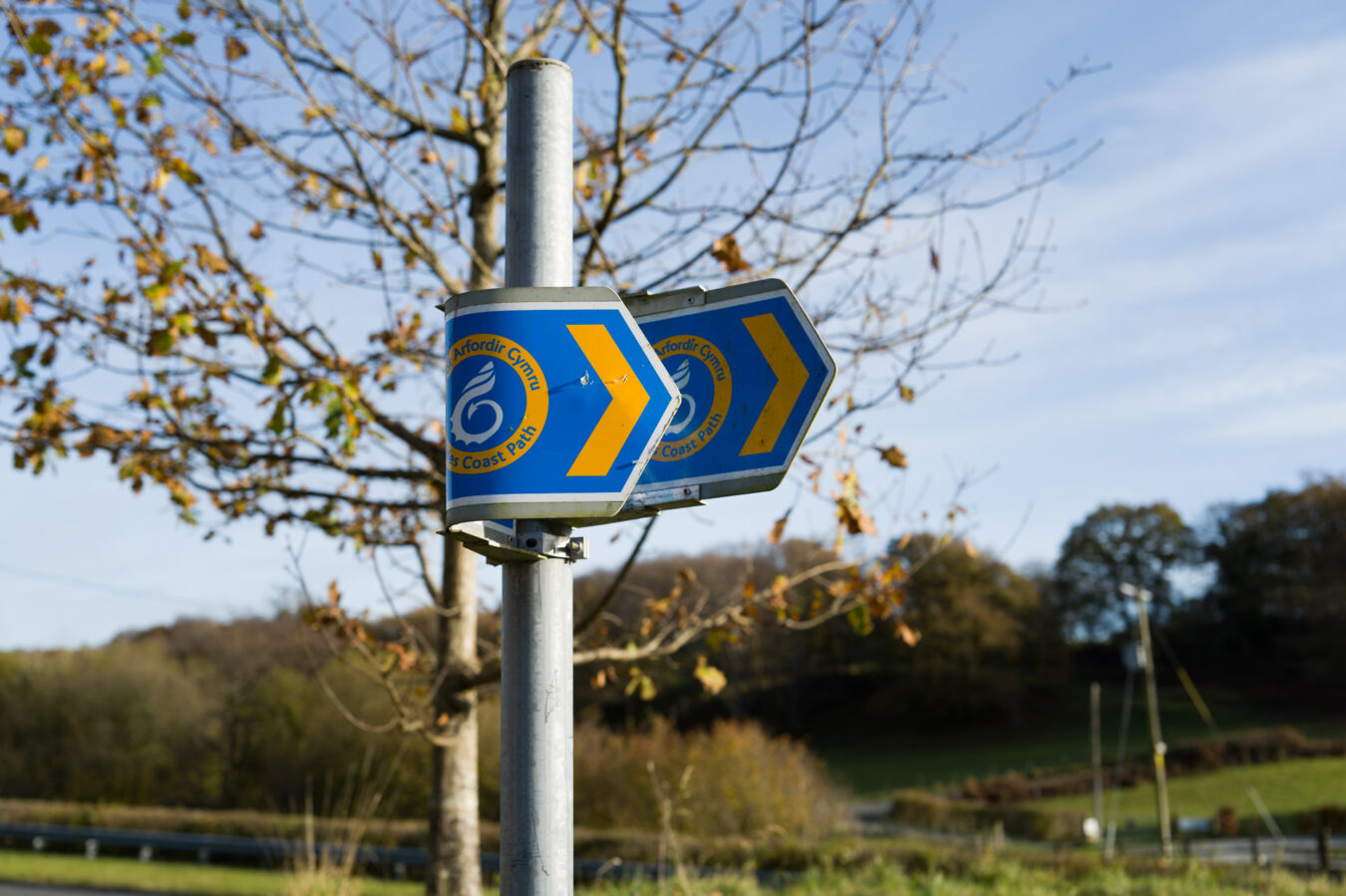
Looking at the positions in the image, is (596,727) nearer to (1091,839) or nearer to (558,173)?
(1091,839)

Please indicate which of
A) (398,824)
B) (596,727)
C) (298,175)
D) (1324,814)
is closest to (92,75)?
(298,175)

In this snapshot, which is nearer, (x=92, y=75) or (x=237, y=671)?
(x=92, y=75)

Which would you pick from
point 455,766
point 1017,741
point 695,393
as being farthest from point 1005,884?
point 1017,741

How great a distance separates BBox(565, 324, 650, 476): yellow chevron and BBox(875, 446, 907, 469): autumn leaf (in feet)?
10.7

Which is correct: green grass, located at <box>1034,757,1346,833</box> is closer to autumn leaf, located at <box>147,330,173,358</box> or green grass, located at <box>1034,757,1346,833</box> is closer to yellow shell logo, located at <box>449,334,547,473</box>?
autumn leaf, located at <box>147,330,173,358</box>

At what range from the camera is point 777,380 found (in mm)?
1917

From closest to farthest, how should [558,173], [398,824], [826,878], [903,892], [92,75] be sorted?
1. [558,173]
2. [92,75]
3. [903,892]
4. [826,878]
5. [398,824]

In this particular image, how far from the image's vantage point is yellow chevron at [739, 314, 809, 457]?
189 cm

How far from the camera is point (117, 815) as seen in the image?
27.7 m

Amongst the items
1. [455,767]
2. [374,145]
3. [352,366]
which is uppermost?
[374,145]

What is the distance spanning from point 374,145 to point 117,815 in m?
28.6

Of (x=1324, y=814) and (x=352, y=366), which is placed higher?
(x=352, y=366)

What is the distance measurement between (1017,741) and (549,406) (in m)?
56.2

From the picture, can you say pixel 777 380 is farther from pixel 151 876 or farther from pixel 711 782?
pixel 151 876
